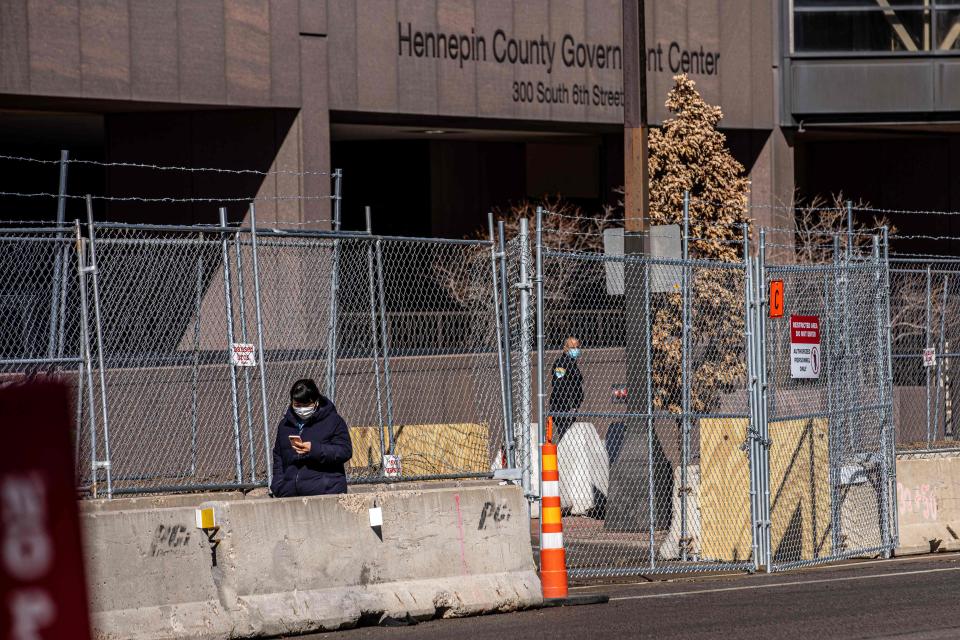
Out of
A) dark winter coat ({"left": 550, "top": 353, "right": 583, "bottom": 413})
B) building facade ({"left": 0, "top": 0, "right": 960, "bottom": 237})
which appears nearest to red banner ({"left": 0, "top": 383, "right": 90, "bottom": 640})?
dark winter coat ({"left": 550, "top": 353, "right": 583, "bottom": 413})

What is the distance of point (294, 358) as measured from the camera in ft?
48.2

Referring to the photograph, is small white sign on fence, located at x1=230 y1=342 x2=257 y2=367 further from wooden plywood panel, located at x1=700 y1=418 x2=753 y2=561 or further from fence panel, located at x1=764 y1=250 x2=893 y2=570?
fence panel, located at x1=764 y1=250 x2=893 y2=570

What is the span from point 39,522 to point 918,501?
12.5 metres

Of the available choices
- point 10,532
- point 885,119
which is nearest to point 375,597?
point 10,532

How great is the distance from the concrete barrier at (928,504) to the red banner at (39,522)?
12153mm

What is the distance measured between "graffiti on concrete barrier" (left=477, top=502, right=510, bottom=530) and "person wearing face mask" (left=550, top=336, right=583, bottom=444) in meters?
4.61

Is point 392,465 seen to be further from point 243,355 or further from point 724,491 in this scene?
point 724,491

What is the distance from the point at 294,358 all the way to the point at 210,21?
881 centimetres

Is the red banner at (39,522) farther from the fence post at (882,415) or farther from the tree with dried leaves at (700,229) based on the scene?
the tree with dried leaves at (700,229)

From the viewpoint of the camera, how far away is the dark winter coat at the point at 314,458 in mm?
9570

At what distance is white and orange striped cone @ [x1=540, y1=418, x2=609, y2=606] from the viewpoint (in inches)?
381

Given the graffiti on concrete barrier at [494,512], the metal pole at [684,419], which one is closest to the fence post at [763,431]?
the metal pole at [684,419]

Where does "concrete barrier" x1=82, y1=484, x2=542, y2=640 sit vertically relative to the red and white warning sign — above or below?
below

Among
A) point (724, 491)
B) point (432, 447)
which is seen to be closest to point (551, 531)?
point (724, 491)
